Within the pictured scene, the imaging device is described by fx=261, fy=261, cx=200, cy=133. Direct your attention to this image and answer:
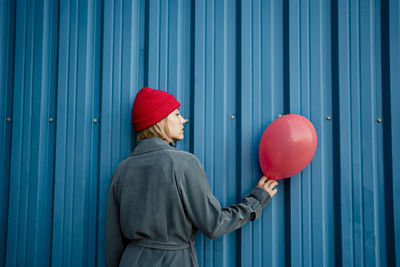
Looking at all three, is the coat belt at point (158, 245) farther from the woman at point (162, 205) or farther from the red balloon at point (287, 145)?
the red balloon at point (287, 145)

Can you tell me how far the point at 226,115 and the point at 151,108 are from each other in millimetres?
597

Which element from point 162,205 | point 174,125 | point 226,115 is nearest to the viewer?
point 162,205

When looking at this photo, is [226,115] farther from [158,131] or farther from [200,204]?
[200,204]

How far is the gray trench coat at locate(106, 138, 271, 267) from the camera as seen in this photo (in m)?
1.47

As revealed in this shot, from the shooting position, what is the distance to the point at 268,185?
69.2 inches

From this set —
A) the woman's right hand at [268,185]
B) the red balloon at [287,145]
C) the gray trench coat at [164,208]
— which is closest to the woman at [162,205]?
the gray trench coat at [164,208]

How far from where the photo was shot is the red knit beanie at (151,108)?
1.62 meters

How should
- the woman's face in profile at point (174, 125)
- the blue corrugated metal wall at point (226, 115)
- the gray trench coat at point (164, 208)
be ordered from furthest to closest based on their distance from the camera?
the blue corrugated metal wall at point (226, 115) → the woman's face in profile at point (174, 125) → the gray trench coat at point (164, 208)

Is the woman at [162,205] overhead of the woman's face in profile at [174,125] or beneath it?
beneath

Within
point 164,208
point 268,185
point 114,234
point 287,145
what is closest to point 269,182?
point 268,185

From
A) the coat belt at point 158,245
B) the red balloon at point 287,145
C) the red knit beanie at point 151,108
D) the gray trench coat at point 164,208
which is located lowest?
the coat belt at point 158,245

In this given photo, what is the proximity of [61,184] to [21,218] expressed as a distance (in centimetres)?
41

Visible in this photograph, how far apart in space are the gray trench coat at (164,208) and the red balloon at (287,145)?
16.1 inches

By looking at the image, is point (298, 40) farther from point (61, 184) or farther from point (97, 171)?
point (61, 184)
